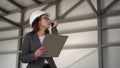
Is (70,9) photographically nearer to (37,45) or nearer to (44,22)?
(44,22)

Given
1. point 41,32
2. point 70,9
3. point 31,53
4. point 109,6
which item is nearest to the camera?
point 31,53

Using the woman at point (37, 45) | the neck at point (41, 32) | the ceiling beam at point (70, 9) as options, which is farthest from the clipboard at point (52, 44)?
the ceiling beam at point (70, 9)

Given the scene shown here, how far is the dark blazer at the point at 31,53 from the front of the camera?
5.58 feet

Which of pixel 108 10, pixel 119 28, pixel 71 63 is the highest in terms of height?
pixel 108 10

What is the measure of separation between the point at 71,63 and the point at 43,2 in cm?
189

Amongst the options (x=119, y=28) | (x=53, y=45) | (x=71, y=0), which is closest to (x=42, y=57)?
(x=53, y=45)

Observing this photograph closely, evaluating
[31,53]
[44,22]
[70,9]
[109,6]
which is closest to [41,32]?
[44,22]

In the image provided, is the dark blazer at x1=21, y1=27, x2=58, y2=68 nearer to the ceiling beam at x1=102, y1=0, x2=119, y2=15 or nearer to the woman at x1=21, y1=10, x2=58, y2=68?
the woman at x1=21, y1=10, x2=58, y2=68

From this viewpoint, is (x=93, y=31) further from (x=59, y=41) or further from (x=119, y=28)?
(x=59, y=41)

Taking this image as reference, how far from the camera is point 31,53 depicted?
173cm

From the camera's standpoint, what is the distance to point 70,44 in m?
5.19

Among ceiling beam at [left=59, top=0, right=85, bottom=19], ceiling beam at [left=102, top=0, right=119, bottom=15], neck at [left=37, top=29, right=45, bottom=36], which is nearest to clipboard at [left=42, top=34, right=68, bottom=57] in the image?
neck at [left=37, top=29, right=45, bottom=36]

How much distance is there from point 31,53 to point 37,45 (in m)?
0.08

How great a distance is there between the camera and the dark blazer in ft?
5.58
